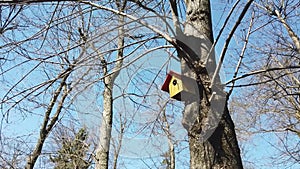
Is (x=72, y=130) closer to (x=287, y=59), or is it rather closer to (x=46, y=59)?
(x=46, y=59)

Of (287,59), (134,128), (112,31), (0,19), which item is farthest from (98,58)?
(287,59)

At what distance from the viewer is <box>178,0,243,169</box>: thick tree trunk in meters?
1.44

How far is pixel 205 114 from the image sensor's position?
4.95ft

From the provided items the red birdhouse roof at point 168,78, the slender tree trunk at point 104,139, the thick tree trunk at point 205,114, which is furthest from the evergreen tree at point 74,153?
the thick tree trunk at point 205,114

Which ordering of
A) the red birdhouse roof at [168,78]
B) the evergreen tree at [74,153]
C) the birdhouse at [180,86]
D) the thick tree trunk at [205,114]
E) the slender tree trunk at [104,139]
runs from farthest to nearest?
the evergreen tree at [74,153] → the slender tree trunk at [104,139] → the red birdhouse roof at [168,78] → the birdhouse at [180,86] → the thick tree trunk at [205,114]

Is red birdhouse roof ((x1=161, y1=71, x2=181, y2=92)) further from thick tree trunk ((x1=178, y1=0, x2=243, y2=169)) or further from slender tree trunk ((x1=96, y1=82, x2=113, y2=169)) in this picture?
slender tree trunk ((x1=96, y1=82, x2=113, y2=169))

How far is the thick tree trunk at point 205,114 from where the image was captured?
4.71ft

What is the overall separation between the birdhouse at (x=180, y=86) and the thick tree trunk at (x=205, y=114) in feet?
0.10

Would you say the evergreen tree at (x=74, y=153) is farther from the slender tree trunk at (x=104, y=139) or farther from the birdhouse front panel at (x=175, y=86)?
the birdhouse front panel at (x=175, y=86)

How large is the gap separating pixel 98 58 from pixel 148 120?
58 cm

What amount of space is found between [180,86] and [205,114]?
0.70ft

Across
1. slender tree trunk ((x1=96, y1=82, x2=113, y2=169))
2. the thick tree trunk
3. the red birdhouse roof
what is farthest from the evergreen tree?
the thick tree trunk

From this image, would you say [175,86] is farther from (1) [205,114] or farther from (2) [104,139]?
(2) [104,139]

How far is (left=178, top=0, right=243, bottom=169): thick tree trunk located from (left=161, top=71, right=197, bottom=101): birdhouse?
0.10 feet
